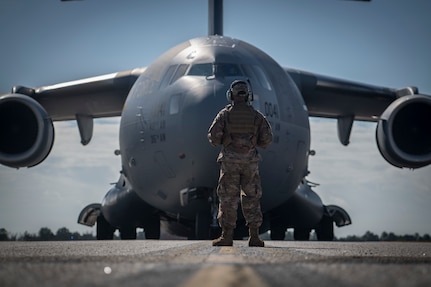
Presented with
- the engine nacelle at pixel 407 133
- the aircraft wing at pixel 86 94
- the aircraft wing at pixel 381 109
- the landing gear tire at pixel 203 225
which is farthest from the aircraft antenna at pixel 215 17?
the landing gear tire at pixel 203 225

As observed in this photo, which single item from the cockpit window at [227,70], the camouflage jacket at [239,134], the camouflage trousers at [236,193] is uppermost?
the cockpit window at [227,70]

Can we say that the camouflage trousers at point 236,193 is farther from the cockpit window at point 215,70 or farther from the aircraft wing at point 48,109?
the aircraft wing at point 48,109

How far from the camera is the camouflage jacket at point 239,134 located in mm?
6438

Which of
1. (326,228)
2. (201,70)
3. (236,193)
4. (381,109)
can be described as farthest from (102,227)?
(236,193)

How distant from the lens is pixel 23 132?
10.8 m

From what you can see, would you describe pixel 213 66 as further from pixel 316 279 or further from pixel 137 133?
pixel 316 279

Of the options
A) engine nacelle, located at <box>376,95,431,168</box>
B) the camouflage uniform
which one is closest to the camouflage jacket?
the camouflage uniform

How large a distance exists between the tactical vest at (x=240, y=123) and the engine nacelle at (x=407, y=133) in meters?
4.60

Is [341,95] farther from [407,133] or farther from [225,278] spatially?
[225,278]

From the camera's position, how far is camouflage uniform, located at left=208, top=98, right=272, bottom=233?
637cm

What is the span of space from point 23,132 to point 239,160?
18.1 ft

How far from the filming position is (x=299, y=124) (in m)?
10.2

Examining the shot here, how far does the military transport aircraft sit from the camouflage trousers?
2.25 m

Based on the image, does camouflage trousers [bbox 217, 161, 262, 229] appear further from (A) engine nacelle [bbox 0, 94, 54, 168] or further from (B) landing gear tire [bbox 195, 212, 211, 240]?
(A) engine nacelle [bbox 0, 94, 54, 168]
